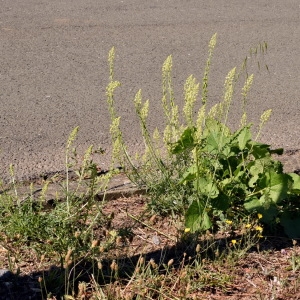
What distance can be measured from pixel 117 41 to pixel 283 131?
268 cm

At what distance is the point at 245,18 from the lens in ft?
28.8

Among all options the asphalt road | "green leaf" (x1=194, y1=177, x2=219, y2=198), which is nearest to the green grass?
"green leaf" (x1=194, y1=177, x2=219, y2=198)

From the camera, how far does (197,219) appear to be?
131 inches

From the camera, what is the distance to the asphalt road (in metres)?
4.96

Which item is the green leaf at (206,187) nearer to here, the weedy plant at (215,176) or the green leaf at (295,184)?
the weedy plant at (215,176)

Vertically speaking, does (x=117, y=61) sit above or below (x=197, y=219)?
above

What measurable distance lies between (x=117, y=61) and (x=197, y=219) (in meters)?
3.55

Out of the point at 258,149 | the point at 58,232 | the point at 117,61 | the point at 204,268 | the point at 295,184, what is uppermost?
the point at 117,61

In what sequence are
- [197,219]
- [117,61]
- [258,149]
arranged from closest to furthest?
1. [197,219]
2. [258,149]
3. [117,61]

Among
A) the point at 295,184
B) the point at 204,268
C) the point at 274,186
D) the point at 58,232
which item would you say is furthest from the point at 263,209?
the point at 58,232

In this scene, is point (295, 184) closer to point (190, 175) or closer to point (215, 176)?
point (215, 176)

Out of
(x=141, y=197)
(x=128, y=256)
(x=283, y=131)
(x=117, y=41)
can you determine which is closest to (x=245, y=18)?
(x=117, y=41)

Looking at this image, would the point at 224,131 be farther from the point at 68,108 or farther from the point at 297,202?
→ the point at 68,108

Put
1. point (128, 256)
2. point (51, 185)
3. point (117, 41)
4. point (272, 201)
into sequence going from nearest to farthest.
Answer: point (128, 256), point (272, 201), point (51, 185), point (117, 41)
